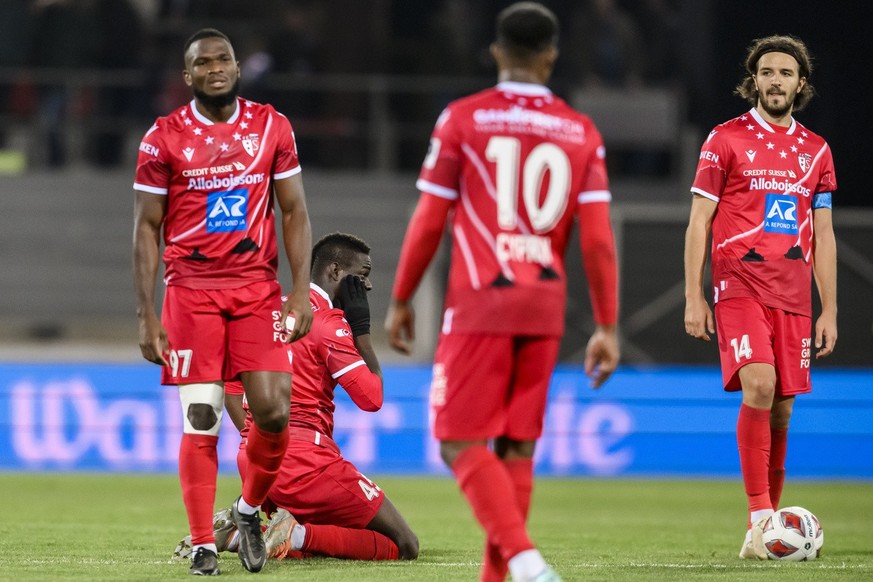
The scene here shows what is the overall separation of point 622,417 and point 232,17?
871 centimetres

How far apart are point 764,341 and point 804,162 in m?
0.91

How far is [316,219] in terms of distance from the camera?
17.4m

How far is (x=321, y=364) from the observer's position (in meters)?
7.00

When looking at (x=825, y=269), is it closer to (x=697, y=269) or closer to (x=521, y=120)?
(x=697, y=269)

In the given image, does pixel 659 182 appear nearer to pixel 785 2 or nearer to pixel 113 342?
pixel 785 2

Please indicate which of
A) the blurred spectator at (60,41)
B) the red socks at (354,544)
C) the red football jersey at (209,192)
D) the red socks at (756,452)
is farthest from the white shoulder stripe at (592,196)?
the blurred spectator at (60,41)

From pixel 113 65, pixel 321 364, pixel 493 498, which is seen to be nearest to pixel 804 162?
pixel 321 364

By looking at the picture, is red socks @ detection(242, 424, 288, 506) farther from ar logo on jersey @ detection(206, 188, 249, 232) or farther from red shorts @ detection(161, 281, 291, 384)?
ar logo on jersey @ detection(206, 188, 249, 232)

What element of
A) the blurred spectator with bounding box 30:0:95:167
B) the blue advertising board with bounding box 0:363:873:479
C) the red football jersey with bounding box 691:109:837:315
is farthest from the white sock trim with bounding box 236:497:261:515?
the blurred spectator with bounding box 30:0:95:167

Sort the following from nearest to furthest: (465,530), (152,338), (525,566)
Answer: (525,566), (152,338), (465,530)

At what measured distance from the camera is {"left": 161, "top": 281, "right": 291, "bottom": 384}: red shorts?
20.0 feet

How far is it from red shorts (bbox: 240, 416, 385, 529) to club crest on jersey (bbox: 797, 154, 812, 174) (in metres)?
2.59

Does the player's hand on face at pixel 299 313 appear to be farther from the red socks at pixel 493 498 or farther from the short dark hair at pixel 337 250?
the red socks at pixel 493 498

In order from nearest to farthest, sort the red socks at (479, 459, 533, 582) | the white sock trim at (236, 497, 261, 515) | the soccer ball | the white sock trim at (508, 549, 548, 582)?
the white sock trim at (508, 549, 548, 582) < the red socks at (479, 459, 533, 582) < the white sock trim at (236, 497, 261, 515) < the soccer ball
